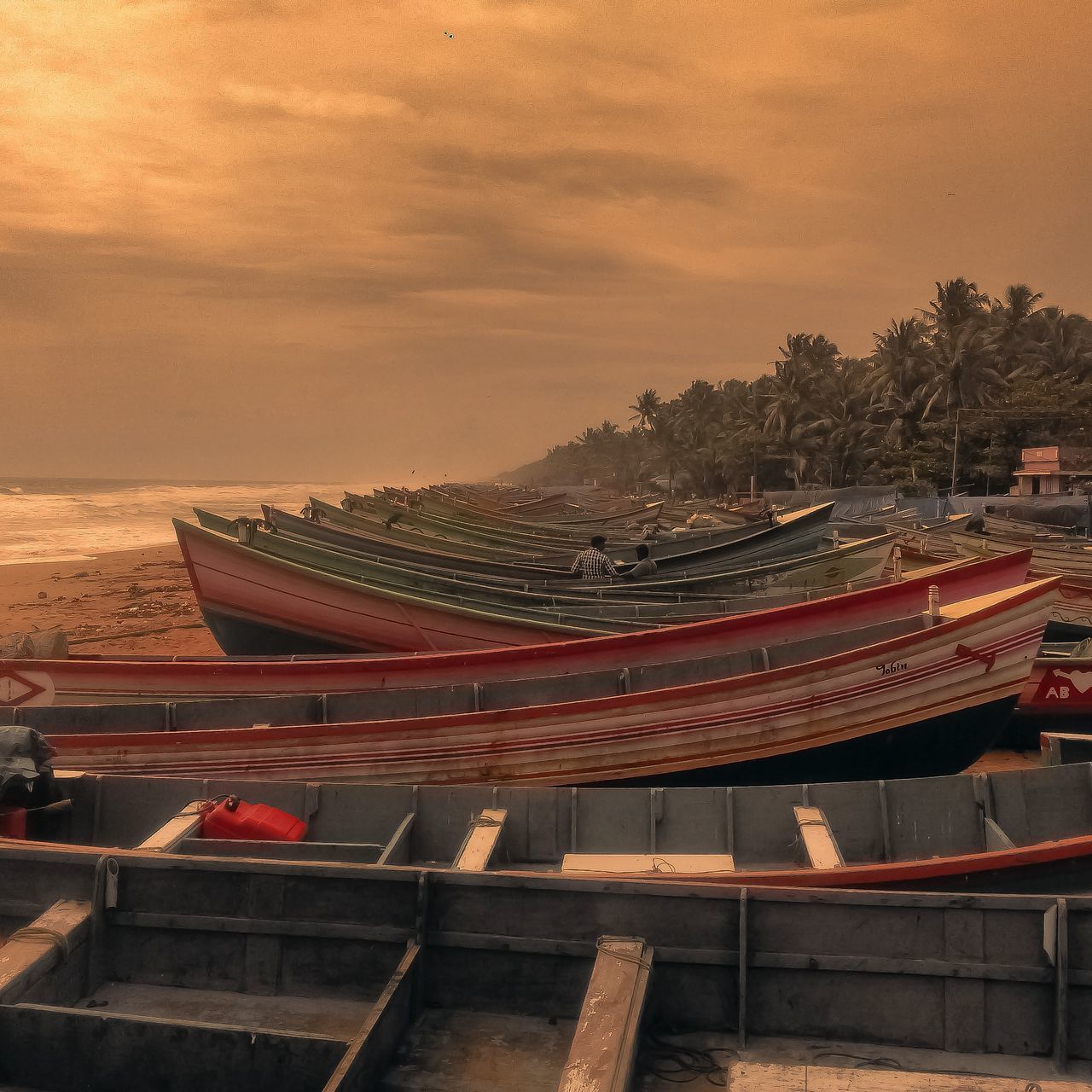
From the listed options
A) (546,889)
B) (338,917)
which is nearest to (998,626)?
(546,889)

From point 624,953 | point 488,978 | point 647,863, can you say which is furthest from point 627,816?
point 624,953

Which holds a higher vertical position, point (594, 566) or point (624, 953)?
point (594, 566)

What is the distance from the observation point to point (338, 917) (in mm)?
4730

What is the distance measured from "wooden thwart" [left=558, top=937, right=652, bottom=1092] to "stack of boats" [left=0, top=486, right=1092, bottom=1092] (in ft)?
0.06

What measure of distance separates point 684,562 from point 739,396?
65505 mm

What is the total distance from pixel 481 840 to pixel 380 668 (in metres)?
4.04

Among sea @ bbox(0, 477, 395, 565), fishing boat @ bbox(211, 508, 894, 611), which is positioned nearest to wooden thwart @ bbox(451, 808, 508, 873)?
fishing boat @ bbox(211, 508, 894, 611)

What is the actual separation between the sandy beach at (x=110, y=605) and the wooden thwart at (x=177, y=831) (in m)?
12.3

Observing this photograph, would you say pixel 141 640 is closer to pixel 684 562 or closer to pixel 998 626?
pixel 684 562

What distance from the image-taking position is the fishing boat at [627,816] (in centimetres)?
651

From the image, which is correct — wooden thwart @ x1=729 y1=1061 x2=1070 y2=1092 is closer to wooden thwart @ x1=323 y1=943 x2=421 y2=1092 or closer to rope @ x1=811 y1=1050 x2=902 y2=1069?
rope @ x1=811 y1=1050 x2=902 y2=1069

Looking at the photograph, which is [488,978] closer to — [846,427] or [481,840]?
[481,840]

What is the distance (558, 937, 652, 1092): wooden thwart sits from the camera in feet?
11.6

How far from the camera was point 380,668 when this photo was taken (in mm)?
9742
